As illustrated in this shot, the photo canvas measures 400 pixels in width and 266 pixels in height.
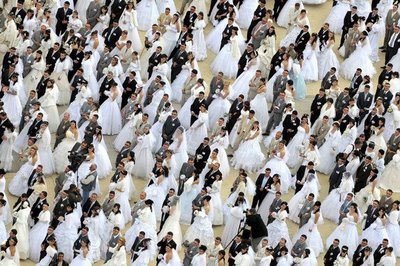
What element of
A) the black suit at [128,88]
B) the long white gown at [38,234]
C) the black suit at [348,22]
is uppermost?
the black suit at [348,22]

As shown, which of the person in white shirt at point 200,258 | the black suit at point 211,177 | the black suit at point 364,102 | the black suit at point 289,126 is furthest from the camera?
the black suit at point 364,102

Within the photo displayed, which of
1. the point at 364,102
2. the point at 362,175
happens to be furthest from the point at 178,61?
the point at 362,175

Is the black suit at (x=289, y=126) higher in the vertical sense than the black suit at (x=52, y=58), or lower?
lower

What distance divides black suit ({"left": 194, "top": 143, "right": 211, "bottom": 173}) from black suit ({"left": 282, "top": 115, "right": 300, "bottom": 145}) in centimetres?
258

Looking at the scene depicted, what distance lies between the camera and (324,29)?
165ft

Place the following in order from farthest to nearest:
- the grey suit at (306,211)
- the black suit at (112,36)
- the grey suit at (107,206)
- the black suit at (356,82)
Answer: the black suit at (112,36) → the black suit at (356,82) → the grey suit at (306,211) → the grey suit at (107,206)

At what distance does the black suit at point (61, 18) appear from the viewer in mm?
50406

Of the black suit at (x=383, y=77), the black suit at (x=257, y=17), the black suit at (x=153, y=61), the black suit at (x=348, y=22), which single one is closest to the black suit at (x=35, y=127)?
the black suit at (x=153, y=61)

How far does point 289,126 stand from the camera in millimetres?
46562

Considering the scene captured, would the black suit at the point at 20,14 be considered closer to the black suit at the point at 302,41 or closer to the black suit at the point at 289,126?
the black suit at the point at 302,41

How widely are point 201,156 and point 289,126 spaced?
2905 millimetres

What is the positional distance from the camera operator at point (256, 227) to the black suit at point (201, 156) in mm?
3029

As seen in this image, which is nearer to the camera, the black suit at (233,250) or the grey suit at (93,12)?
the black suit at (233,250)

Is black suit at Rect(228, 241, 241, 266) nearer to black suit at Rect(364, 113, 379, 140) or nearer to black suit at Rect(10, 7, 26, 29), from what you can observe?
black suit at Rect(364, 113, 379, 140)
